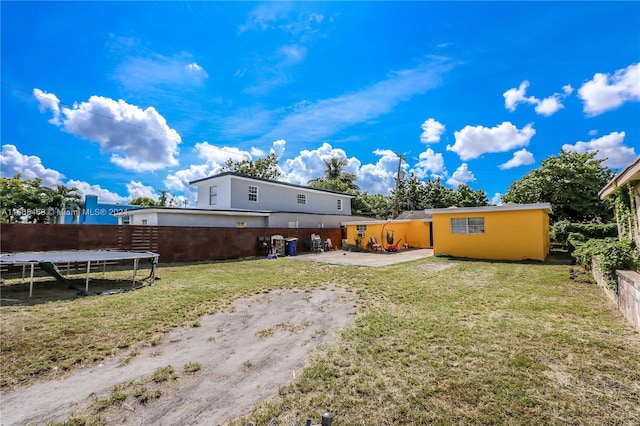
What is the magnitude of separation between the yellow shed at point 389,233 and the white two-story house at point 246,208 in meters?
4.15

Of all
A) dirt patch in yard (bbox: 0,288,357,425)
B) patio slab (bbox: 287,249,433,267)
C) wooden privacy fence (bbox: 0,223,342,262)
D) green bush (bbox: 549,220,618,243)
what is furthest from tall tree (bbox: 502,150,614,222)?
dirt patch in yard (bbox: 0,288,357,425)

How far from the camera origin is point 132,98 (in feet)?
48.8

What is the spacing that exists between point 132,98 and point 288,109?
8.72 metres

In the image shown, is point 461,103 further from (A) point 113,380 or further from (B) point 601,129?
(A) point 113,380

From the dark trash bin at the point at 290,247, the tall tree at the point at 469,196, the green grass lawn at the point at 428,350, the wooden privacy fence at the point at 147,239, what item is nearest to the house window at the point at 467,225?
the green grass lawn at the point at 428,350

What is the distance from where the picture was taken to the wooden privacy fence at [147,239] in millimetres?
9703

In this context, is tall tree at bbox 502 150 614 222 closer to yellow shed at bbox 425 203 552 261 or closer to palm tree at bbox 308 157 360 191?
yellow shed at bbox 425 203 552 261

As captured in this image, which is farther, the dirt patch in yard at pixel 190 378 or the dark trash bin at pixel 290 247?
the dark trash bin at pixel 290 247

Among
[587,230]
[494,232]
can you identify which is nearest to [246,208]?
[494,232]

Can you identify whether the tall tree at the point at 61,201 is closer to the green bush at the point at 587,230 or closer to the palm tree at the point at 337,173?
the palm tree at the point at 337,173

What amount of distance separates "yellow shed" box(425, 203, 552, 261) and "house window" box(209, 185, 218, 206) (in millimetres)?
14610

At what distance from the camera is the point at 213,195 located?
66.4ft

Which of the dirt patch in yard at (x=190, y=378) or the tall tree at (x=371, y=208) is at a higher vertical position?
the tall tree at (x=371, y=208)

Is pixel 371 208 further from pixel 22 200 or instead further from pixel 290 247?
pixel 22 200
